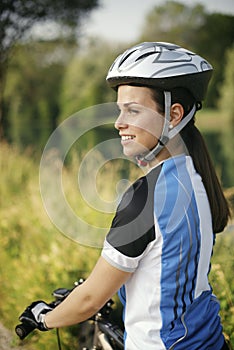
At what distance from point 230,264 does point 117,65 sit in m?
1.74

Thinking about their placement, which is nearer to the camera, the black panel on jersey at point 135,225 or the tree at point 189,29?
the black panel on jersey at point 135,225

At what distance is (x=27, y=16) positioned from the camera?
40.4 ft

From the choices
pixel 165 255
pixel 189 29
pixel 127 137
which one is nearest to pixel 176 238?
pixel 165 255

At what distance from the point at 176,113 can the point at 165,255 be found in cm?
55

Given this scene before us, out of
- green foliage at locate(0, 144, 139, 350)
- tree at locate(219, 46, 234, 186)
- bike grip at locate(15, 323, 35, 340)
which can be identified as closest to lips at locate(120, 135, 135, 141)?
bike grip at locate(15, 323, 35, 340)

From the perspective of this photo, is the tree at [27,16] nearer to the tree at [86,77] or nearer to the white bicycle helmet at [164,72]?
the white bicycle helmet at [164,72]

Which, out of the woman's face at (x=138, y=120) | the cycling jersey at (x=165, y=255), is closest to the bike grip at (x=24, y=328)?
A: the cycling jersey at (x=165, y=255)

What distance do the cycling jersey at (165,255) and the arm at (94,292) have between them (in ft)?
0.14

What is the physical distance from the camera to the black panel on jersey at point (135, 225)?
179 cm

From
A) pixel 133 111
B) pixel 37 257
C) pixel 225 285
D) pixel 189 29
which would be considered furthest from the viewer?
pixel 189 29

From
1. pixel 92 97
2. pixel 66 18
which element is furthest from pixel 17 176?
pixel 92 97

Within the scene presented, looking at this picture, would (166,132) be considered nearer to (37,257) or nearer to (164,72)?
(164,72)

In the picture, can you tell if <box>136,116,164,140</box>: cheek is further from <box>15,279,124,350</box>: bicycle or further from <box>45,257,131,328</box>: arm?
<box>15,279,124,350</box>: bicycle

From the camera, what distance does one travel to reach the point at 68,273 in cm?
380
